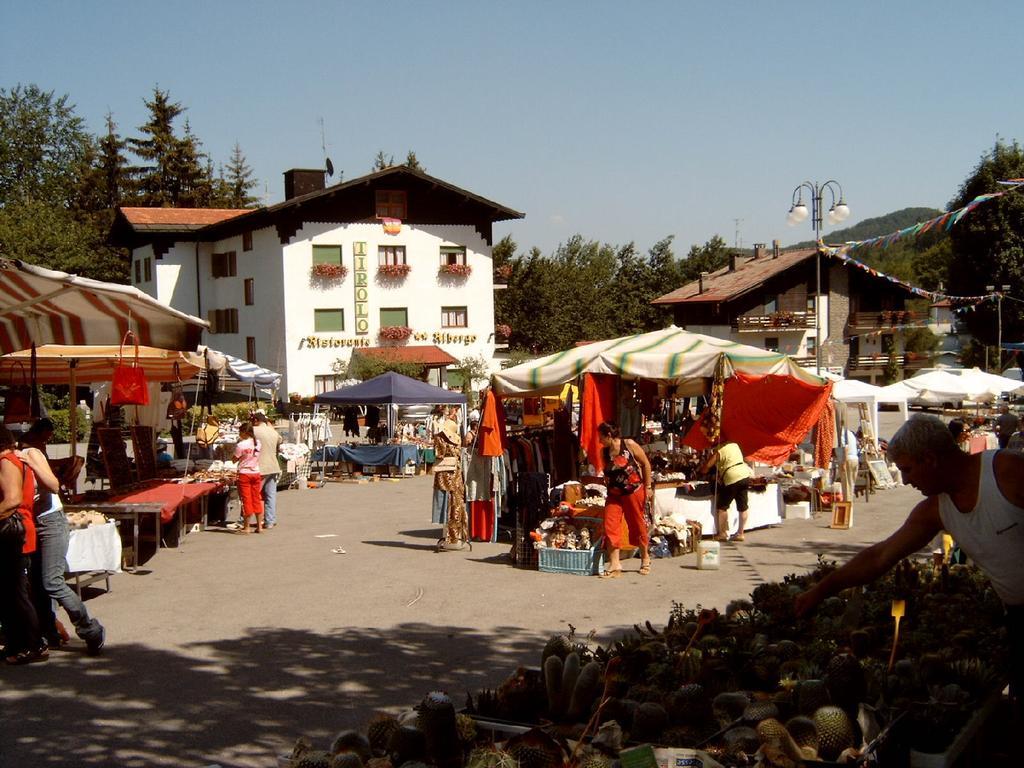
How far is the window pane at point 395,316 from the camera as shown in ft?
140

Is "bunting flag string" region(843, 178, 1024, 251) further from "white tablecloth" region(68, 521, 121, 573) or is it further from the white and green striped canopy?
"white tablecloth" region(68, 521, 121, 573)

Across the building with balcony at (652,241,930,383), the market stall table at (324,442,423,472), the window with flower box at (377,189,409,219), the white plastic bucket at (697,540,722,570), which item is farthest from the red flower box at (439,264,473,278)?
the white plastic bucket at (697,540,722,570)

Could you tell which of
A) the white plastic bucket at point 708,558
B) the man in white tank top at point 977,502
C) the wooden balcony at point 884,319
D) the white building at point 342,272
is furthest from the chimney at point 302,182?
the man in white tank top at point 977,502

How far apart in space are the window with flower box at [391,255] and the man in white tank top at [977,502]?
1544 inches

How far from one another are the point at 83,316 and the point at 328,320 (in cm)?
3309

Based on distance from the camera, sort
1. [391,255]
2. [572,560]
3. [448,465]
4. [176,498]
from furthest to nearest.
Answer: [391,255], [176,498], [448,465], [572,560]

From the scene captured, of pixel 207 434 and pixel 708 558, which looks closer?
pixel 708 558

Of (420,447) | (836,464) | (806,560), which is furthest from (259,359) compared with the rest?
(806,560)

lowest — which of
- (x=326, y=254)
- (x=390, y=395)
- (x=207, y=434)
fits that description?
(x=207, y=434)

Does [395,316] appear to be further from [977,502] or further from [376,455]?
[977,502]

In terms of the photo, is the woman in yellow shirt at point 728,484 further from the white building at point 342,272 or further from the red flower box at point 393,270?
the red flower box at point 393,270

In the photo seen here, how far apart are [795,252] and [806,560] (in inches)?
1938

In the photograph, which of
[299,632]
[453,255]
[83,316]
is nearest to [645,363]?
[299,632]

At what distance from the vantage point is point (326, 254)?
41500mm
